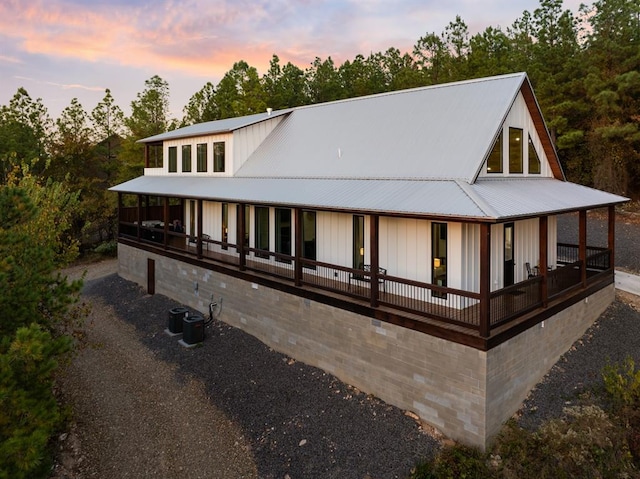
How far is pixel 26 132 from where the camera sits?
118 ft

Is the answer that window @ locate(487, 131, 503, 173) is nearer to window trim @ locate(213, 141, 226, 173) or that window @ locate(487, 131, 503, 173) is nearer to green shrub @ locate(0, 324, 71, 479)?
green shrub @ locate(0, 324, 71, 479)

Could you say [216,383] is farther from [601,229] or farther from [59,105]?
[59,105]

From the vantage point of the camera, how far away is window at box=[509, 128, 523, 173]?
1312 centimetres

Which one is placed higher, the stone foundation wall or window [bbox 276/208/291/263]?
window [bbox 276/208/291/263]

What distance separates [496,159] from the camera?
41.2ft

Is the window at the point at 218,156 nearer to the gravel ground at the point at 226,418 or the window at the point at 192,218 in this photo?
the window at the point at 192,218

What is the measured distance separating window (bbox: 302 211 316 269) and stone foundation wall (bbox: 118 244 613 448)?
6.32ft

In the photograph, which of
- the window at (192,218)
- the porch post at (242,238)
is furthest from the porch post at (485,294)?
the window at (192,218)

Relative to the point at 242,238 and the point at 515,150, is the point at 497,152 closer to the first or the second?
the point at 515,150

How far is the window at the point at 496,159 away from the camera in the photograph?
40.5ft

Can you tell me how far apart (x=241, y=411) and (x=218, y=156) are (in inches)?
480

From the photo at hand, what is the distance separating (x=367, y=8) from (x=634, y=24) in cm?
1778

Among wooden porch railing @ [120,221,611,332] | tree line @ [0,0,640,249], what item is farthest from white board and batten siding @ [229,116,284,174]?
tree line @ [0,0,640,249]

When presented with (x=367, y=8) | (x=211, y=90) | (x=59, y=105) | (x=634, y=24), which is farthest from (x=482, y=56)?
(x=59, y=105)
